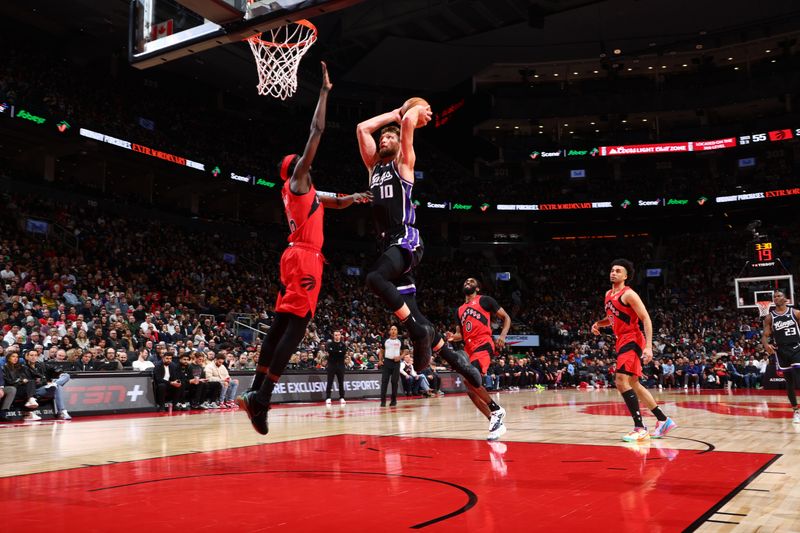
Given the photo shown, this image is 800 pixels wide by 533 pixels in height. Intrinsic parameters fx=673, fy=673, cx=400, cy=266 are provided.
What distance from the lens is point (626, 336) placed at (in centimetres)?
822

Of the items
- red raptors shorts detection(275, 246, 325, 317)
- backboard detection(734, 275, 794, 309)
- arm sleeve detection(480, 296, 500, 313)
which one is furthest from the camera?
backboard detection(734, 275, 794, 309)

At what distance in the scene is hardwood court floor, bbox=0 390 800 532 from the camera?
3.66 meters

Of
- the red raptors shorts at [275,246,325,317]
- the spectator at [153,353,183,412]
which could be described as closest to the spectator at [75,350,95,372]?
the spectator at [153,353,183,412]

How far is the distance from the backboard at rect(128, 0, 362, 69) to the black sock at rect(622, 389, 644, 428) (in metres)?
5.44

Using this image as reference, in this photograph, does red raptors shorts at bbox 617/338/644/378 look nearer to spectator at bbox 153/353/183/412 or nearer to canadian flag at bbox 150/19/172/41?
canadian flag at bbox 150/19/172/41

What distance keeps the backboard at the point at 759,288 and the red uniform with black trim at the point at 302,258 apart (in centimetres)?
2639

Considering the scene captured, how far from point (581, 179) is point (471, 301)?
35.2 m

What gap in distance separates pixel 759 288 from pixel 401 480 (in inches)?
1135

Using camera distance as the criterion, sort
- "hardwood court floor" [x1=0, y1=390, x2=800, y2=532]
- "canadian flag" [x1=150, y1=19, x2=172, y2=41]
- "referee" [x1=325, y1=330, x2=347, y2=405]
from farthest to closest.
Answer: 1. "referee" [x1=325, y1=330, x2=347, y2=405]
2. "canadian flag" [x1=150, y1=19, x2=172, y2=41]
3. "hardwood court floor" [x1=0, y1=390, x2=800, y2=532]

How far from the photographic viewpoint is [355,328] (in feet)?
94.7

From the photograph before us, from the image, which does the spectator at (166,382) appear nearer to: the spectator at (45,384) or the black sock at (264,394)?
the spectator at (45,384)

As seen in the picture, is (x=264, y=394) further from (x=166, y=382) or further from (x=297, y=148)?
(x=297, y=148)

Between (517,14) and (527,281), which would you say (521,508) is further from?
(527,281)

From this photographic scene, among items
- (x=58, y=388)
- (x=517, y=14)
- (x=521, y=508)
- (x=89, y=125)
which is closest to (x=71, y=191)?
(x=89, y=125)
